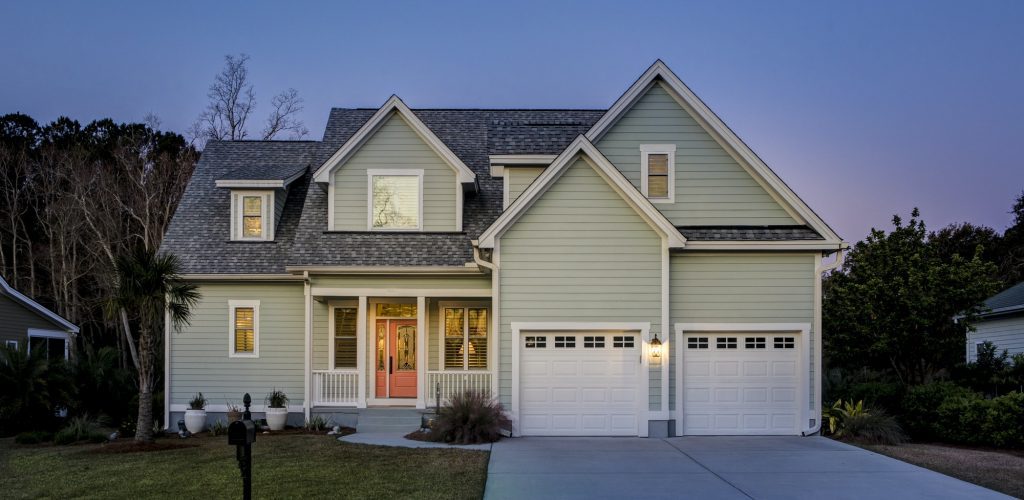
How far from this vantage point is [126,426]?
18578 millimetres

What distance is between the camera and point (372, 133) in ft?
65.3

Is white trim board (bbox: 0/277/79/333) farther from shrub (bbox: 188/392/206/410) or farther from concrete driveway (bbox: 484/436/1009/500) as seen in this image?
concrete driveway (bbox: 484/436/1009/500)

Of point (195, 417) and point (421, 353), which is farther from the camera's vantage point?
point (421, 353)

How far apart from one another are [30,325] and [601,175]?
17802 mm

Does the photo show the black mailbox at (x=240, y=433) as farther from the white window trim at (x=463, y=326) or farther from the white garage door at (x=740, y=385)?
the white window trim at (x=463, y=326)

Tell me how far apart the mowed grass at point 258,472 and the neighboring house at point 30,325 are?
7.98 m

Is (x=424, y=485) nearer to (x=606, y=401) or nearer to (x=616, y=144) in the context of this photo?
(x=606, y=401)

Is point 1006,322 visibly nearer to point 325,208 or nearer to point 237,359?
point 325,208

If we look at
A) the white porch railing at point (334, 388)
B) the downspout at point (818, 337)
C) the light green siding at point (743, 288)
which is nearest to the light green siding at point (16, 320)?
the white porch railing at point (334, 388)

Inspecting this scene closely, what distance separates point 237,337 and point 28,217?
970 inches

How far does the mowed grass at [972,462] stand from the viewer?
11875 mm

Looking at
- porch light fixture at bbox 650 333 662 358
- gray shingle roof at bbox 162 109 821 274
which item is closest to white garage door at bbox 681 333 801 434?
porch light fixture at bbox 650 333 662 358

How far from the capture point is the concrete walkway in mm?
15344

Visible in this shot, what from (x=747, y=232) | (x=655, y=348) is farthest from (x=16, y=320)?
(x=747, y=232)
